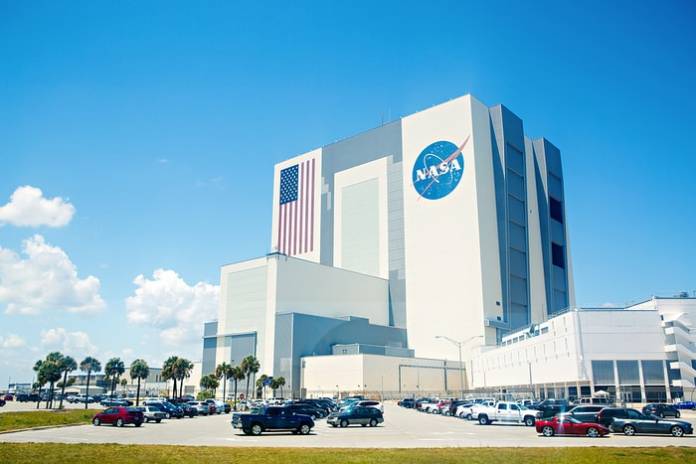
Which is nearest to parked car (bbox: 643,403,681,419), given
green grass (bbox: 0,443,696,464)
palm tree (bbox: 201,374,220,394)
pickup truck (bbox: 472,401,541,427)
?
pickup truck (bbox: 472,401,541,427)

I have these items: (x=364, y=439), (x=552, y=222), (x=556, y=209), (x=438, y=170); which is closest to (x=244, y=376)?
(x=438, y=170)

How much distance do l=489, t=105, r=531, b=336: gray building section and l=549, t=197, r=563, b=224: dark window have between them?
13.4 meters

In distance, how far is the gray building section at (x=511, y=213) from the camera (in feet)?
402

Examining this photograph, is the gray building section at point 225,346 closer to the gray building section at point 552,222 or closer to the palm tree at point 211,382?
the palm tree at point 211,382

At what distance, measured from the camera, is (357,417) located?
149ft

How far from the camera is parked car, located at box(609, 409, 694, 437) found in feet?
116

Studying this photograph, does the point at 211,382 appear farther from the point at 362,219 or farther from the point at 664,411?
the point at 664,411

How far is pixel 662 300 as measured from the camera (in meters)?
75.4

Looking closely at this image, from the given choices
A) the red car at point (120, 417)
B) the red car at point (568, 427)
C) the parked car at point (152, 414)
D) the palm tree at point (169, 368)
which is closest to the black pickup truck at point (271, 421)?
the red car at point (120, 417)

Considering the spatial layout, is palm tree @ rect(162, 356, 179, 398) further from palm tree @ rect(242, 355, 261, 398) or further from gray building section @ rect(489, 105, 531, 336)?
gray building section @ rect(489, 105, 531, 336)

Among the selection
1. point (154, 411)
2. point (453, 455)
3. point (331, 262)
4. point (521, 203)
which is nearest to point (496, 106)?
point (521, 203)

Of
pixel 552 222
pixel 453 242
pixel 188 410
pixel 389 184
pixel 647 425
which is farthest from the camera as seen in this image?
pixel 552 222

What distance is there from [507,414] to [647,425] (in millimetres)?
12765

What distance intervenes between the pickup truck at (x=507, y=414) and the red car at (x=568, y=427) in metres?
9.72
